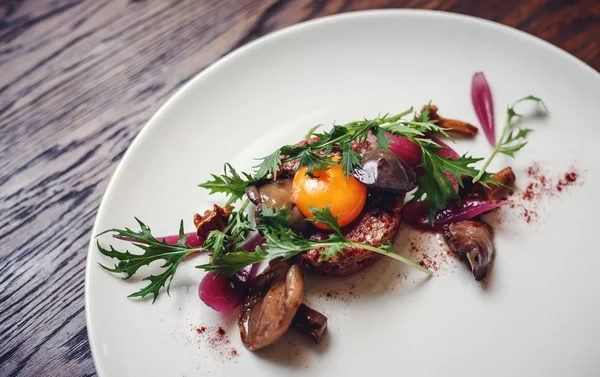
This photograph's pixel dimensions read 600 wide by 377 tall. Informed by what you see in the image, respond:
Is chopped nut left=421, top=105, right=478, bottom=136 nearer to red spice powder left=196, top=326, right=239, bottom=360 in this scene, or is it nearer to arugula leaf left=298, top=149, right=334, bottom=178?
arugula leaf left=298, top=149, right=334, bottom=178

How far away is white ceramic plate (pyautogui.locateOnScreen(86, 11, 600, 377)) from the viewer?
11.1 feet

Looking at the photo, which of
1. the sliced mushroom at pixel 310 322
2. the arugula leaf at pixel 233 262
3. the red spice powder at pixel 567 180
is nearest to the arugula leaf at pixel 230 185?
the arugula leaf at pixel 233 262

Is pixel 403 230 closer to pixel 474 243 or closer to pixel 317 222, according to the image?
pixel 474 243

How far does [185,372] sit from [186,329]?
288 mm

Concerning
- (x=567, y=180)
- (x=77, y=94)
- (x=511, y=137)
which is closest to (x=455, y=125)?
(x=511, y=137)

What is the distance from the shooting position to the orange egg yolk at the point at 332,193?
3381 mm

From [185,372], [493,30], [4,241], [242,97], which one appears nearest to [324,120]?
[242,97]

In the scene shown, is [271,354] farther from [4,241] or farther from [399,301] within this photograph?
[4,241]

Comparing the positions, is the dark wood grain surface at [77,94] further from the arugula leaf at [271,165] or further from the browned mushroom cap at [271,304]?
the arugula leaf at [271,165]

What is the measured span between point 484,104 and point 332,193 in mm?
1720

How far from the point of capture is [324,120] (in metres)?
4.30

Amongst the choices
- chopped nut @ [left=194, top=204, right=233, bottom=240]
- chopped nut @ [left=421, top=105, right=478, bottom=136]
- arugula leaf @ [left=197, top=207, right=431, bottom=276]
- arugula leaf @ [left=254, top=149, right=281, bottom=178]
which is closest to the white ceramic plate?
chopped nut @ [left=421, top=105, right=478, bottom=136]

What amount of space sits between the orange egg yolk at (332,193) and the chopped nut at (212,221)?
1.85ft

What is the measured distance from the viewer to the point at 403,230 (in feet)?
12.6
